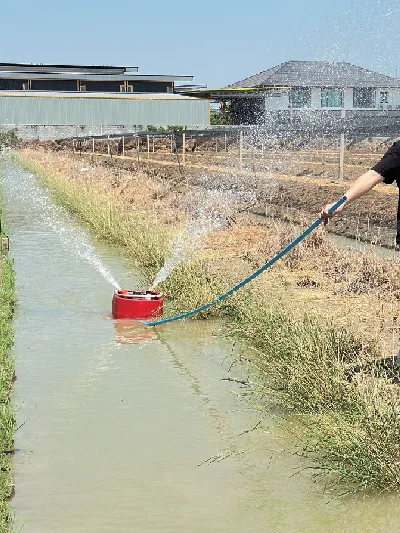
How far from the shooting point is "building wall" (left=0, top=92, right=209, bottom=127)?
70.0 meters

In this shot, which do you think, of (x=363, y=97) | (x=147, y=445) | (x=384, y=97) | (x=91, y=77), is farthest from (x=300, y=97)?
(x=147, y=445)

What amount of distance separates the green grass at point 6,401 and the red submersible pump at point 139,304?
1051 mm

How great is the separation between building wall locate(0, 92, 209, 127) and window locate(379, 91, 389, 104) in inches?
528

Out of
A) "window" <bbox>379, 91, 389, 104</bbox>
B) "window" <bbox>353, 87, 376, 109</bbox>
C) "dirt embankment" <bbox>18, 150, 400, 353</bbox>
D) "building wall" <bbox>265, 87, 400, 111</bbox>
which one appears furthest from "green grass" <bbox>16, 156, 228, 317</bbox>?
"window" <bbox>353, 87, 376, 109</bbox>

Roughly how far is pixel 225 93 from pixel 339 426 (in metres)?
68.2

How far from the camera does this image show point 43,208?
23188 mm

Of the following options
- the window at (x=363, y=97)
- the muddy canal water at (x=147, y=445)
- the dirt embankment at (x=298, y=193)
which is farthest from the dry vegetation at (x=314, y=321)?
the window at (x=363, y=97)

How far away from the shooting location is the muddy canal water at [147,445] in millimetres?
4605

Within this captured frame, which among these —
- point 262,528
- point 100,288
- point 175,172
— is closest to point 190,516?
point 262,528

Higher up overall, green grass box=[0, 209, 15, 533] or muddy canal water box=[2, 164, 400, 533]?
green grass box=[0, 209, 15, 533]

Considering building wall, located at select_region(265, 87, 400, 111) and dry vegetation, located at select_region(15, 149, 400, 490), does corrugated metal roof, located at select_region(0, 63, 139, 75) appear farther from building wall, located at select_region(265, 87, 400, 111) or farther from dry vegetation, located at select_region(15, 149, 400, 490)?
dry vegetation, located at select_region(15, 149, 400, 490)

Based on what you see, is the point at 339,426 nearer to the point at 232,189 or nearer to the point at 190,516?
the point at 190,516

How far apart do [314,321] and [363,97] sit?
197ft

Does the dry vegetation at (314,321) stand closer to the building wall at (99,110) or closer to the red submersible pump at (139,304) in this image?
the red submersible pump at (139,304)
